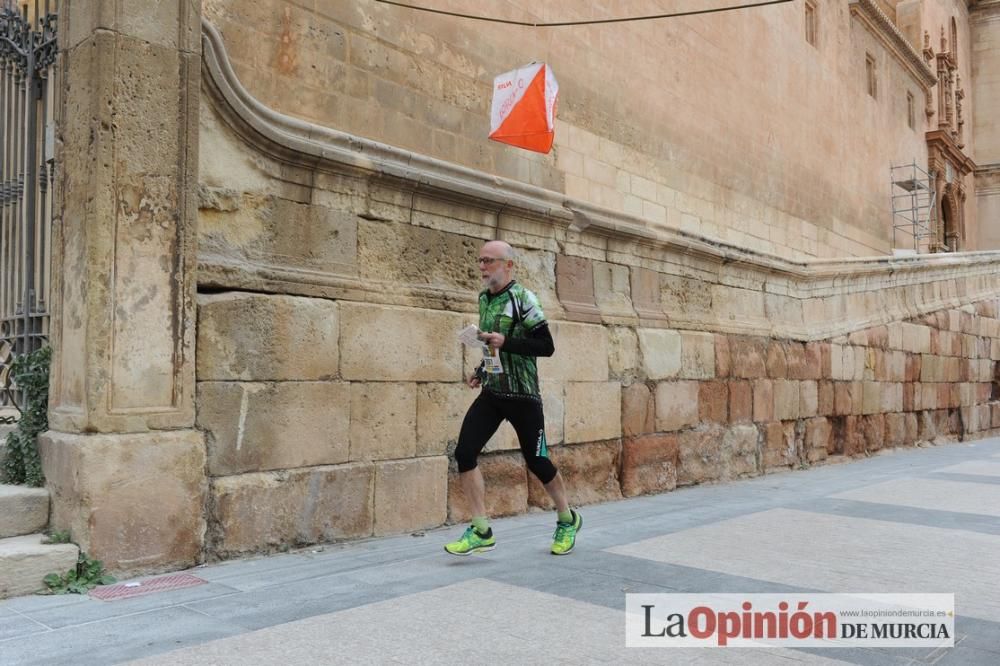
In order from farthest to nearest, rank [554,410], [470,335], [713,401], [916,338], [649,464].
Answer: [916,338]
[713,401]
[649,464]
[554,410]
[470,335]

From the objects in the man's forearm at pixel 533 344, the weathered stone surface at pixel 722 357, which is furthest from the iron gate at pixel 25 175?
the weathered stone surface at pixel 722 357

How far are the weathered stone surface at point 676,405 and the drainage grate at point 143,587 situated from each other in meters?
4.85

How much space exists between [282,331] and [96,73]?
5.44 ft

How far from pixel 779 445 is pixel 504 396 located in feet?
20.3

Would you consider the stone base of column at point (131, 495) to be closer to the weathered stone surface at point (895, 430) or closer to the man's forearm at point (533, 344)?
the man's forearm at point (533, 344)

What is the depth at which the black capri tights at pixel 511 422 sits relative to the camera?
4895mm

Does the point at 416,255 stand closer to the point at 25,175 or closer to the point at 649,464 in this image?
the point at 25,175

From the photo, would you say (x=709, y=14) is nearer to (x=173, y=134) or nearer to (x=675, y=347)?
(x=675, y=347)

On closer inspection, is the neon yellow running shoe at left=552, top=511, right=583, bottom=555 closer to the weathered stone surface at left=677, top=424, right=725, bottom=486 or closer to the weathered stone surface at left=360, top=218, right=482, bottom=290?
the weathered stone surface at left=360, top=218, right=482, bottom=290

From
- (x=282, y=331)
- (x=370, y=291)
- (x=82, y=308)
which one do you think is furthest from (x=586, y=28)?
(x=82, y=308)

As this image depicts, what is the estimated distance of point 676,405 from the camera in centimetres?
838

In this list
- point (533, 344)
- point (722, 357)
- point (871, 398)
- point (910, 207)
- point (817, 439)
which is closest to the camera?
point (533, 344)

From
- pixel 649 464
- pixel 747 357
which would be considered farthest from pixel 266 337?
pixel 747 357

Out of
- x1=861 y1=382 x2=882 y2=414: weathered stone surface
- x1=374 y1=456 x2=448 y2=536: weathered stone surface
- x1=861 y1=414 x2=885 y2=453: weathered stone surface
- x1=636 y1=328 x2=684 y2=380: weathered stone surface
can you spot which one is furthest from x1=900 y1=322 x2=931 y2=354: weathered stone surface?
x1=374 y1=456 x2=448 y2=536: weathered stone surface
